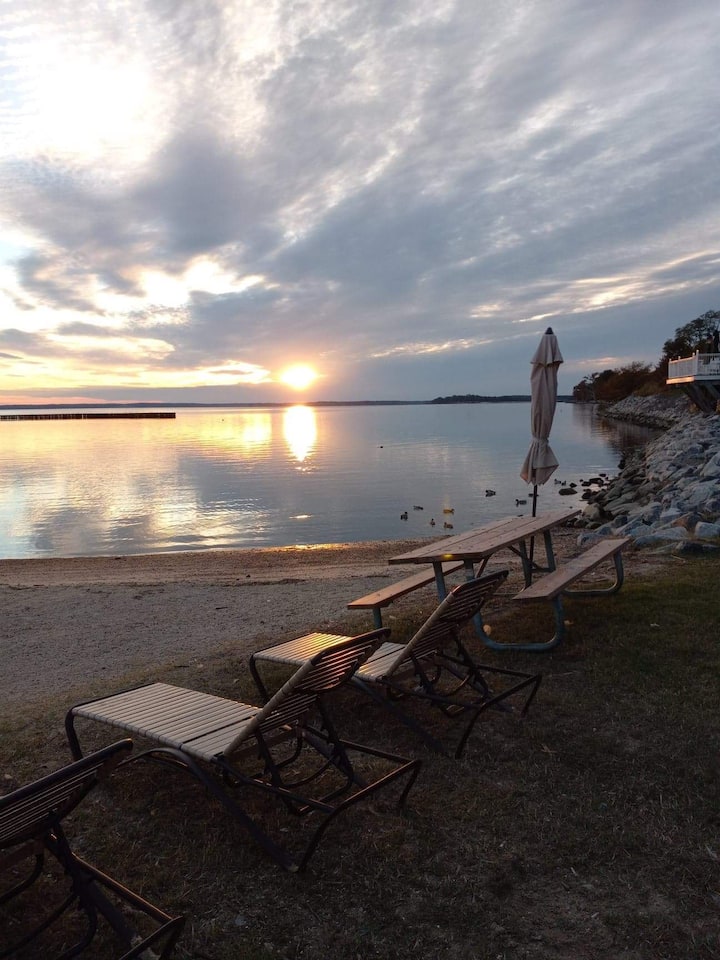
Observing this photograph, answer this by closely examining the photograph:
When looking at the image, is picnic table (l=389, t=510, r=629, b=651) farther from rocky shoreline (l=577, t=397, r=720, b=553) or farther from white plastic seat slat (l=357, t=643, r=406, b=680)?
rocky shoreline (l=577, t=397, r=720, b=553)

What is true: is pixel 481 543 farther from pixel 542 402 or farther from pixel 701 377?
pixel 701 377

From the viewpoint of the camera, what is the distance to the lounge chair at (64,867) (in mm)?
2258

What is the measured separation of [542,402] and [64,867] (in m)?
7.46

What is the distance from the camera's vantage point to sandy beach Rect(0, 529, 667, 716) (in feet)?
22.2

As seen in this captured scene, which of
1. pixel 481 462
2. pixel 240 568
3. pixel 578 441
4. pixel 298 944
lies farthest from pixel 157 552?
pixel 578 441

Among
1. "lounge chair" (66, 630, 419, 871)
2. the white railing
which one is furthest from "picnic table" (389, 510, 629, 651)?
the white railing

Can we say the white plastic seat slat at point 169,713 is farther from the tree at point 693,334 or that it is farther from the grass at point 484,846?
the tree at point 693,334

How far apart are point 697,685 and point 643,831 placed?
6.14 ft

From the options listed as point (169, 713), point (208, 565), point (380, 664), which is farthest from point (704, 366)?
point (169, 713)

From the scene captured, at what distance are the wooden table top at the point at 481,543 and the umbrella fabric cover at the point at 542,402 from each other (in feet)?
4.68

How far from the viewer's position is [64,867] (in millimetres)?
2553

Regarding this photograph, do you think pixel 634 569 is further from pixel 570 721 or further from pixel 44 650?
pixel 44 650

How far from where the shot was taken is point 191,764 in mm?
3135

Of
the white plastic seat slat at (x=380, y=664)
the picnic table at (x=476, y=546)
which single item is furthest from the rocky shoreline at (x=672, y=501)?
the white plastic seat slat at (x=380, y=664)
